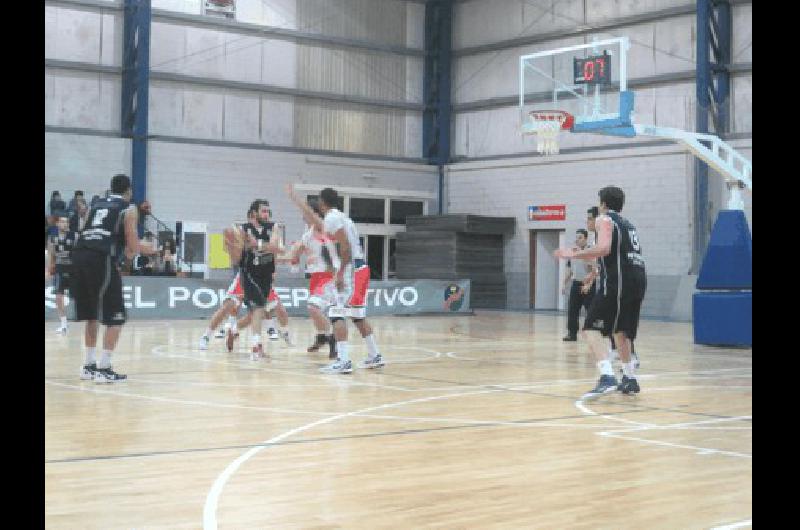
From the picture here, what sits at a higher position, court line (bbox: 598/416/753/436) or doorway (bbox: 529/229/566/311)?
doorway (bbox: 529/229/566/311)

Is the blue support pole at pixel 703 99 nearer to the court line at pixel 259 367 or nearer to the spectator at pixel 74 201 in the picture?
the spectator at pixel 74 201

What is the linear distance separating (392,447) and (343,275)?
17.7ft

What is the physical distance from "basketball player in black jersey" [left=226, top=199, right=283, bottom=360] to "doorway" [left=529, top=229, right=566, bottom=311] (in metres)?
19.9

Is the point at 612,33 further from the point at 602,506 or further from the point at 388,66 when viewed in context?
the point at 602,506

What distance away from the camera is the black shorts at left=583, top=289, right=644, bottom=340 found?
10266mm

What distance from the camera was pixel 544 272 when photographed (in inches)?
1324

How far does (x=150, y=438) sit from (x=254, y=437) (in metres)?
0.73

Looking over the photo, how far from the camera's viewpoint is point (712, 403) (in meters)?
10.2

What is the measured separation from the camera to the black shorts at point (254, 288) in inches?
554

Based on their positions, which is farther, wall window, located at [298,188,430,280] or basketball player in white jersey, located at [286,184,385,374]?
wall window, located at [298,188,430,280]

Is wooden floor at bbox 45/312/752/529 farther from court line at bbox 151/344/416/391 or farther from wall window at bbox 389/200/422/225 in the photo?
wall window at bbox 389/200/422/225

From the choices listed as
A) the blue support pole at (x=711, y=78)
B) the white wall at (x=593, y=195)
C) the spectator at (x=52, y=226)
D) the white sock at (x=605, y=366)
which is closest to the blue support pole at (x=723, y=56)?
the blue support pole at (x=711, y=78)

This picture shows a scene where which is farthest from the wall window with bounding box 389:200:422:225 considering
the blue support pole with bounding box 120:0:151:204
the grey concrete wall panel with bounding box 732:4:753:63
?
the grey concrete wall panel with bounding box 732:4:753:63
